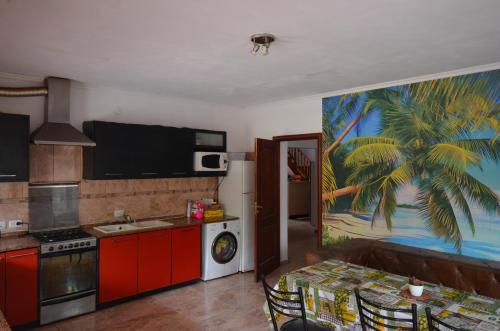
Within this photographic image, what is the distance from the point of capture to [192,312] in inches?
149

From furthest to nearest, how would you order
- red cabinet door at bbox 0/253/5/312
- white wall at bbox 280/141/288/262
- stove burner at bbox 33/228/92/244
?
white wall at bbox 280/141/288/262, stove burner at bbox 33/228/92/244, red cabinet door at bbox 0/253/5/312

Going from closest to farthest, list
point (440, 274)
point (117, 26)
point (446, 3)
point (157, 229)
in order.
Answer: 1. point (446, 3)
2. point (117, 26)
3. point (440, 274)
4. point (157, 229)

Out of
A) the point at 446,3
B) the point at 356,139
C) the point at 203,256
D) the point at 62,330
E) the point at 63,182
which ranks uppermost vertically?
the point at 446,3

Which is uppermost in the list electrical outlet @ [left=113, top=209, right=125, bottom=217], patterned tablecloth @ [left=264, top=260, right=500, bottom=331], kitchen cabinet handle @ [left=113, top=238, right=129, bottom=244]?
electrical outlet @ [left=113, top=209, right=125, bottom=217]

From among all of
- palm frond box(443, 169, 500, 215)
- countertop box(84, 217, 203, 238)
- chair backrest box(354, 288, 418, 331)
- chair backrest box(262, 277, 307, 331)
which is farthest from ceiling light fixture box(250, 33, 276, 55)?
countertop box(84, 217, 203, 238)

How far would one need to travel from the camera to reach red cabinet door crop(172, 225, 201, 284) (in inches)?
174

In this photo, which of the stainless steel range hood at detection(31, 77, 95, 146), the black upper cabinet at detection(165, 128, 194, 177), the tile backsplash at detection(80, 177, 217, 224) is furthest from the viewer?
the black upper cabinet at detection(165, 128, 194, 177)

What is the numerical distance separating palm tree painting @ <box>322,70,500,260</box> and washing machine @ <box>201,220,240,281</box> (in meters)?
1.32

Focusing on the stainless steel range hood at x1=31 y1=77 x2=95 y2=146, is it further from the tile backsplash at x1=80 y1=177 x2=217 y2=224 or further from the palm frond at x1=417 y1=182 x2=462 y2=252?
the palm frond at x1=417 y1=182 x2=462 y2=252

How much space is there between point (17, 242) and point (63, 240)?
414mm

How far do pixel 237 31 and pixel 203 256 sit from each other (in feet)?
10.6

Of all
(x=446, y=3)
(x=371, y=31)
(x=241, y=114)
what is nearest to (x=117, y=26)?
(x=371, y=31)

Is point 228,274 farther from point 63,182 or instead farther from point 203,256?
point 63,182

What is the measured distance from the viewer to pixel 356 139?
4293mm
